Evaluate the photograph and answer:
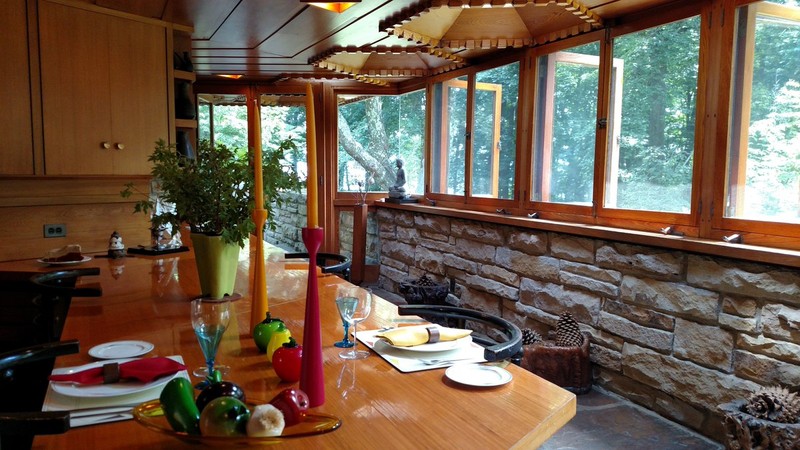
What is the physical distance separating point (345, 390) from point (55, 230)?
2.54 meters

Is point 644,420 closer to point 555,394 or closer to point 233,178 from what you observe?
point 555,394

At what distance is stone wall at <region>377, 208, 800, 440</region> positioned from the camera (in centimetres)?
212

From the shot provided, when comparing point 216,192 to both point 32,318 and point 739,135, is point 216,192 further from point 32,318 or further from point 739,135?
point 739,135

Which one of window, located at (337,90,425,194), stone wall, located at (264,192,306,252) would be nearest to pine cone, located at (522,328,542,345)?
window, located at (337,90,425,194)

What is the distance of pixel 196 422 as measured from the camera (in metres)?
0.78

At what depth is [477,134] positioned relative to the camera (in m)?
4.07

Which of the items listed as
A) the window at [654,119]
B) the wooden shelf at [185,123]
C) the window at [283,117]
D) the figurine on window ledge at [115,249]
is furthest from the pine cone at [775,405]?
the window at [283,117]

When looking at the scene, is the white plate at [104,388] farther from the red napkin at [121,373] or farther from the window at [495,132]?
the window at [495,132]

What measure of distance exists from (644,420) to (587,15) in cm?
202

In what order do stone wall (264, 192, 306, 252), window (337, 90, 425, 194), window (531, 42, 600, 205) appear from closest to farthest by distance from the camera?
window (531, 42, 600, 205)
window (337, 90, 425, 194)
stone wall (264, 192, 306, 252)

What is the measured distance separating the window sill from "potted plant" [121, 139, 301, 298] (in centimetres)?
173

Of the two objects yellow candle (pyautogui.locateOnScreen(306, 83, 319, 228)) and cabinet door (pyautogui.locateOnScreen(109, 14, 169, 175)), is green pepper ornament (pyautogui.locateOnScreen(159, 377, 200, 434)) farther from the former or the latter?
cabinet door (pyautogui.locateOnScreen(109, 14, 169, 175))

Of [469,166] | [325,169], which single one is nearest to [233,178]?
[469,166]

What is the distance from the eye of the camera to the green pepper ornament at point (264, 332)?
48.1 inches
